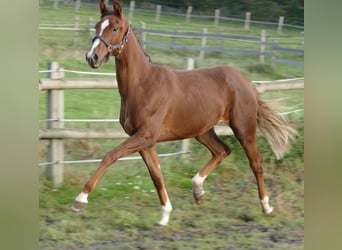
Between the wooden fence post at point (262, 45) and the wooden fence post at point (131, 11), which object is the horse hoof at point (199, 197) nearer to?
the wooden fence post at point (262, 45)

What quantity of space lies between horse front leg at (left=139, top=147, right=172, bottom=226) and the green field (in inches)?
5.9

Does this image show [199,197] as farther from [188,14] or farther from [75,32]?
[75,32]

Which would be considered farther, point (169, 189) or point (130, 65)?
point (169, 189)

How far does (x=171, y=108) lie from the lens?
3.41 m

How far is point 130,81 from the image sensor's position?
3266 millimetres

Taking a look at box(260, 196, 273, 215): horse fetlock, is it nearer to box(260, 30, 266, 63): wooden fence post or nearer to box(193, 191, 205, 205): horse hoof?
box(193, 191, 205, 205): horse hoof

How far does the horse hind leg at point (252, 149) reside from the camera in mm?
3684

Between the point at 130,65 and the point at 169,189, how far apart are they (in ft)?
3.67

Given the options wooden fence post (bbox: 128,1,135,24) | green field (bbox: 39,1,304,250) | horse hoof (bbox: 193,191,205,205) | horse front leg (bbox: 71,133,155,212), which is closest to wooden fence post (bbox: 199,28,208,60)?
green field (bbox: 39,1,304,250)

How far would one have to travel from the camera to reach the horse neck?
3.21 m

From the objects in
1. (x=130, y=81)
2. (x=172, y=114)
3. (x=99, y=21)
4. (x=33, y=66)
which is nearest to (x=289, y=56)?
(x=172, y=114)

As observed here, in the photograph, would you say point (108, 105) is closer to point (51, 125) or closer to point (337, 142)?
point (51, 125)

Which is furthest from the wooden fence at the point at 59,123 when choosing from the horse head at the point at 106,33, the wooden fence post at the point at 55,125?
the horse head at the point at 106,33

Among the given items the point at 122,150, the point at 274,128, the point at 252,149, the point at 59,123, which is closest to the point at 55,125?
the point at 59,123
